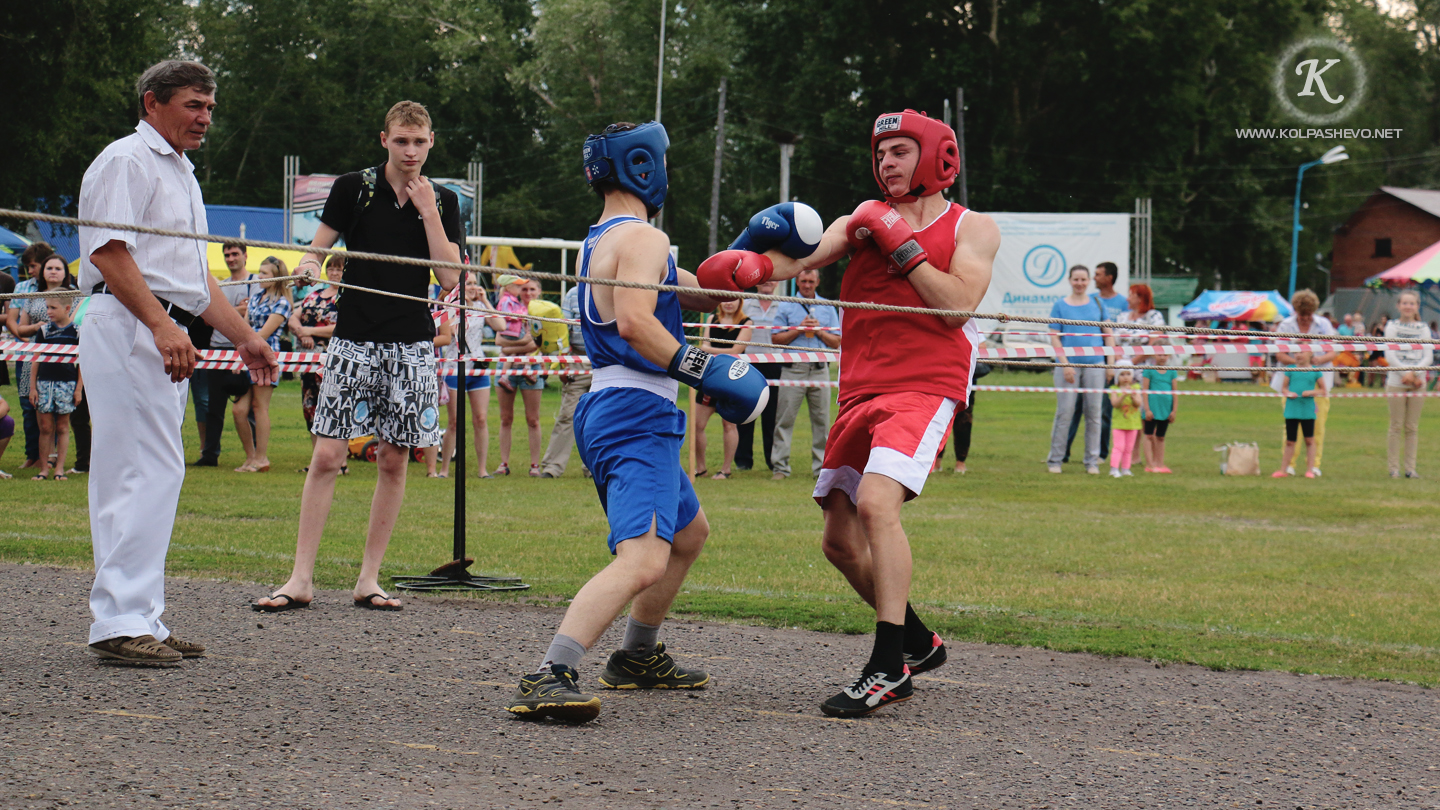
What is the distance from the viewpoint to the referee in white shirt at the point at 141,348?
4.63 meters

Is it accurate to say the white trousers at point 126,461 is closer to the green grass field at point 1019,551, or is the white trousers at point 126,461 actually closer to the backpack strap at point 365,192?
the backpack strap at point 365,192

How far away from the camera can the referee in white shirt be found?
4.63 metres

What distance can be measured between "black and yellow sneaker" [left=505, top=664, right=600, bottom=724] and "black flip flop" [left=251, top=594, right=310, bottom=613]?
2142mm

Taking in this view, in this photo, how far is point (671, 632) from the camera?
5.85 metres

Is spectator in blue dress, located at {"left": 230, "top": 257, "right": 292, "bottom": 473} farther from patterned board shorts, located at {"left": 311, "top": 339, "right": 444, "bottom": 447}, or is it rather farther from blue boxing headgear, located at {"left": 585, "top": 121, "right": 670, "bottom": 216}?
blue boxing headgear, located at {"left": 585, "top": 121, "right": 670, "bottom": 216}

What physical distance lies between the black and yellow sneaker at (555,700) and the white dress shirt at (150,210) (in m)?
1.99

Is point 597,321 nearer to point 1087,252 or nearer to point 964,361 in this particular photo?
point 964,361

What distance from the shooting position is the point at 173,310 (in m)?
4.85

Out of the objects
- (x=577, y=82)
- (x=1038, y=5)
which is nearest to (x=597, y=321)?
(x=1038, y=5)

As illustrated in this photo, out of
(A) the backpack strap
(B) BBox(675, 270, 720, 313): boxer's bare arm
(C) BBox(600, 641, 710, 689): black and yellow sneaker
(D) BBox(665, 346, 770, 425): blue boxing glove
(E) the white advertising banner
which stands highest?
(E) the white advertising banner

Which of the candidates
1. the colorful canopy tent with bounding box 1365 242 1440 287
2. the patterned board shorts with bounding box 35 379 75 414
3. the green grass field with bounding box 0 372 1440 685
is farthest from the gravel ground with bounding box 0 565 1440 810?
the colorful canopy tent with bounding box 1365 242 1440 287

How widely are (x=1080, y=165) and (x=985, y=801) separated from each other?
4462 cm

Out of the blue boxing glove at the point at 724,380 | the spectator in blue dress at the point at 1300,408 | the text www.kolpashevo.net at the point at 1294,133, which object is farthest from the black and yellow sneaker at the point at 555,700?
the text www.kolpashevo.net at the point at 1294,133

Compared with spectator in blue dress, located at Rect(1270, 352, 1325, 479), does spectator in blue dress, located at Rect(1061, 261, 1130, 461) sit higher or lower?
higher
